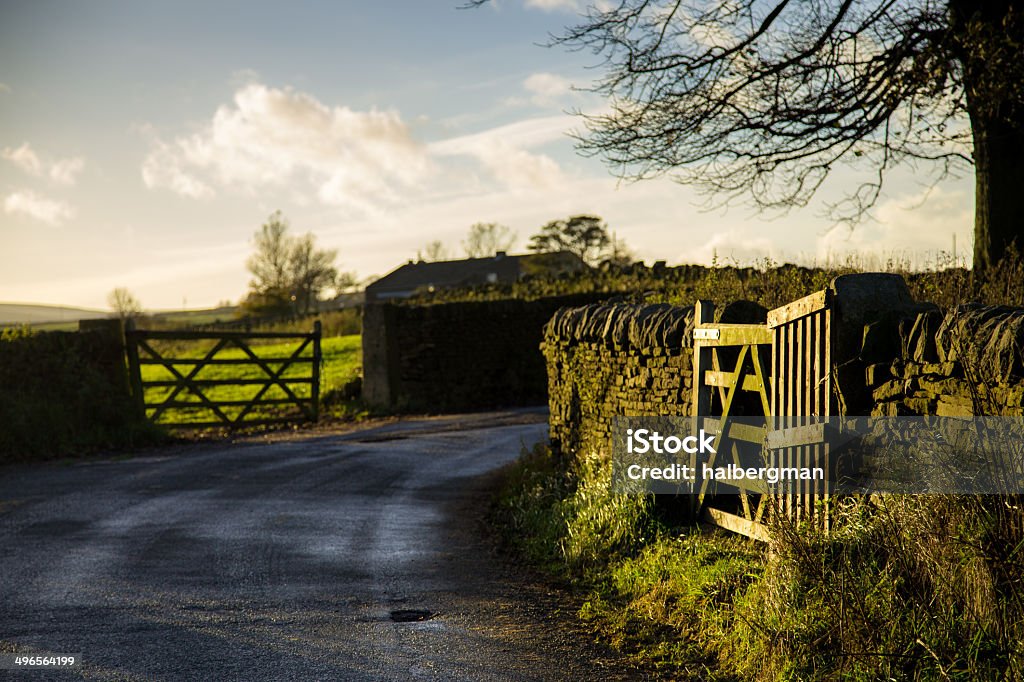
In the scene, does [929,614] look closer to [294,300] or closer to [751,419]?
[751,419]

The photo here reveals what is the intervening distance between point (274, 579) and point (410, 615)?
1446 mm

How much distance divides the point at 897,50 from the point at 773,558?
9242mm

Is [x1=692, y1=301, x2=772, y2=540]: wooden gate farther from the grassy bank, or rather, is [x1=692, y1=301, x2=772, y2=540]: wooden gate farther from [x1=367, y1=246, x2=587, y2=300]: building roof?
[x1=367, y1=246, x2=587, y2=300]: building roof

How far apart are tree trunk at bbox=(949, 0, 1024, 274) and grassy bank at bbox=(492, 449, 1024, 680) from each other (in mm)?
6917

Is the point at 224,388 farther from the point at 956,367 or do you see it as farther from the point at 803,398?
the point at 956,367

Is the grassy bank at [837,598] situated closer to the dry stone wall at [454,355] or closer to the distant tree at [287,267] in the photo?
the dry stone wall at [454,355]

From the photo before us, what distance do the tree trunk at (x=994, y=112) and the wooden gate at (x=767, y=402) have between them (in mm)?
5614

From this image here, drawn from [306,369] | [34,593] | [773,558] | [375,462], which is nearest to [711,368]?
[773,558]

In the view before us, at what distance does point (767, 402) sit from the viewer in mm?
6492

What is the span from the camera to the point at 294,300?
59469 millimetres

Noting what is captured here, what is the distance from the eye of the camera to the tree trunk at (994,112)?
10.9m

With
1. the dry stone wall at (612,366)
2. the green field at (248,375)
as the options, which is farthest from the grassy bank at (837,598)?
the green field at (248,375)

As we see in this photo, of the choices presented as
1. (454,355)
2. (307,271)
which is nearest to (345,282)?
(307,271)

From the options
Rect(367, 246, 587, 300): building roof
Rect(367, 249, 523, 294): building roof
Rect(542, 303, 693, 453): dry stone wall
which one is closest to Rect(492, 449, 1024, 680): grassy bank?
Rect(542, 303, 693, 453): dry stone wall
